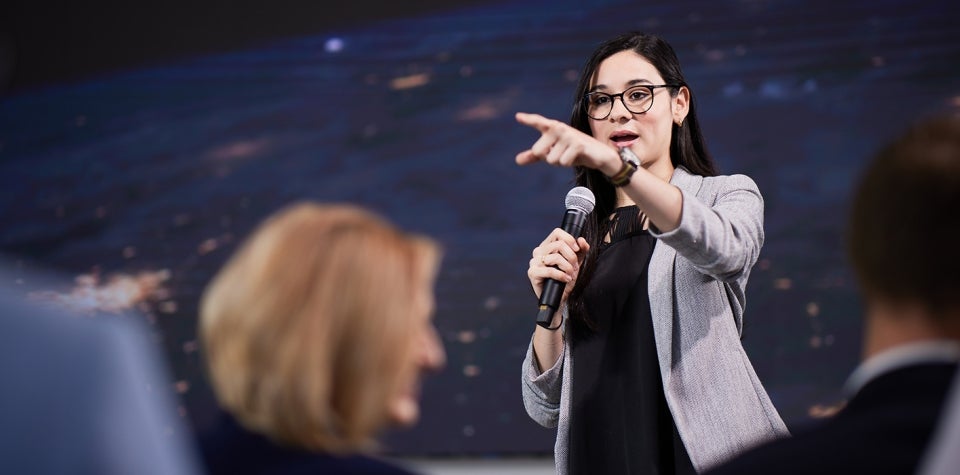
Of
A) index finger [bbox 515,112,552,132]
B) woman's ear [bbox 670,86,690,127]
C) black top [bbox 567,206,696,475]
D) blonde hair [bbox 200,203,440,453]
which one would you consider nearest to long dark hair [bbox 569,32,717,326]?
woman's ear [bbox 670,86,690,127]

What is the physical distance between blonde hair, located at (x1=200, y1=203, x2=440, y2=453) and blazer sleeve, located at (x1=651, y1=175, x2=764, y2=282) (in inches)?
26.0

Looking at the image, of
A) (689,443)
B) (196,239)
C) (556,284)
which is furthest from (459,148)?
(689,443)

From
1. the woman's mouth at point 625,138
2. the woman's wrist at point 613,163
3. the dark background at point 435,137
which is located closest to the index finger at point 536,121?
the woman's wrist at point 613,163

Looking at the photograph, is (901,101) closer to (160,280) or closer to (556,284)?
(556,284)

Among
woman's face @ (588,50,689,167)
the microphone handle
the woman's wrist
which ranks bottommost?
the microphone handle

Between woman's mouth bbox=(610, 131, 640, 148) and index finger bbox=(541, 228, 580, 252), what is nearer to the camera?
index finger bbox=(541, 228, 580, 252)

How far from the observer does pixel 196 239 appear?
11.6ft

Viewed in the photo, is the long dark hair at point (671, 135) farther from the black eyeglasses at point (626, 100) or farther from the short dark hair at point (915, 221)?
the short dark hair at point (915, 221)

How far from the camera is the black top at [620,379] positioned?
1600 millimetres

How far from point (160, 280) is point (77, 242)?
402 mm

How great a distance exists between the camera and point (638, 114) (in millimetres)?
1776

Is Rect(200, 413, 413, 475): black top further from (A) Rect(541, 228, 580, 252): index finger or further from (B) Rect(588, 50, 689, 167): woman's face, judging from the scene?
(B) Rect(588, 50, 689, 167): woman's face

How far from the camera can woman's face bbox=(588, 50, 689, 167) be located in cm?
178

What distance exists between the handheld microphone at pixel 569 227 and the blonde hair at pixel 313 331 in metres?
0.74
